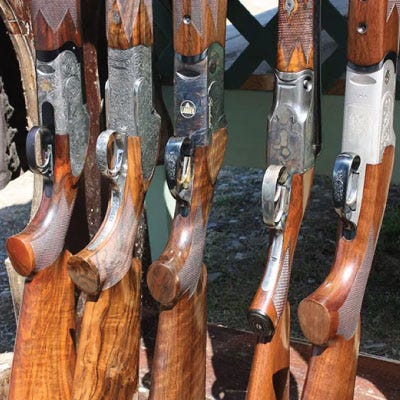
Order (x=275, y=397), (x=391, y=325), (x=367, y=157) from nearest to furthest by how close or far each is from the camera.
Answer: (x=367, y=157)
(x=275, y=397)
(x=391, y=325)

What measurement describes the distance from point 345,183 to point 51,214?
24.9 inches

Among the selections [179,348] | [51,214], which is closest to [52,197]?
[51,214]

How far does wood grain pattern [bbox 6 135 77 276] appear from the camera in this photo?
164 cm

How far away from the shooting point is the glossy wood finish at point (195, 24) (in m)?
1.46

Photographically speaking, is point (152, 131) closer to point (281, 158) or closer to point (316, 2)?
point (281, 158)

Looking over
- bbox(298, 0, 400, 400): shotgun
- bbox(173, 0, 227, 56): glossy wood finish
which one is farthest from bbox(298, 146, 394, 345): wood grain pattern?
bbox(173, 0, 227, 56): glossy wood finish

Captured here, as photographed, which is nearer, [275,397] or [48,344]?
[275,397]

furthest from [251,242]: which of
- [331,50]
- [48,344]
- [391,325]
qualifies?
[48,344]

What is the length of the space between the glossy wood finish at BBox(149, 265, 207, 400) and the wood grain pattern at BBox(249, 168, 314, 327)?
0.16 metres

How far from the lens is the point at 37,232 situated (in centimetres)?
165

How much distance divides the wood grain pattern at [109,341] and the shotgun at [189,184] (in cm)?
9

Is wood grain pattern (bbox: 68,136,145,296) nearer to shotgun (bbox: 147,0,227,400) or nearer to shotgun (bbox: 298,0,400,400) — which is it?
shotgun (bbox: 147,0,227,400)

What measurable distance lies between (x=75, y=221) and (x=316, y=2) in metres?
0.92

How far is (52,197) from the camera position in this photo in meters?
1.68
